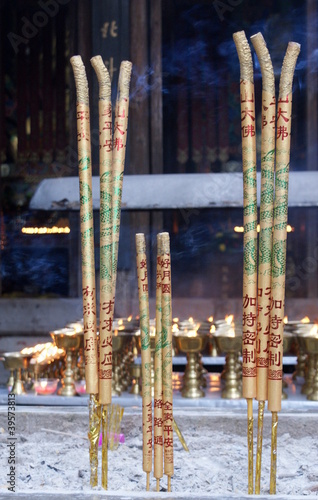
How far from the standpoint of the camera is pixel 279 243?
1324 millimetres

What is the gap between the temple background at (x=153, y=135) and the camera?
14.9ft

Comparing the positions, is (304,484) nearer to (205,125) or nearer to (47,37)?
(205,125)

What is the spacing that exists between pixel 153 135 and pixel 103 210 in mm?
3302

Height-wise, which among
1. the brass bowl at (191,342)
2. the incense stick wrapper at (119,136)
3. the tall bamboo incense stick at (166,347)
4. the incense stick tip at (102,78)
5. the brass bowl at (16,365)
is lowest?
the brass bowl at (16,365)

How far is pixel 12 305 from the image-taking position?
4684mm

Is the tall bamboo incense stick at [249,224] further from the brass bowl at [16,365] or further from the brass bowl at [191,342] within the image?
the brass bowl at [16,365]

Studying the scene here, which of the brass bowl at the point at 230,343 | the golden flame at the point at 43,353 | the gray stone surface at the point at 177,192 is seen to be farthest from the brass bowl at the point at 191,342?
the gray stone surface at the point at 177,192

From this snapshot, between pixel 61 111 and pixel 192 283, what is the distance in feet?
5.09

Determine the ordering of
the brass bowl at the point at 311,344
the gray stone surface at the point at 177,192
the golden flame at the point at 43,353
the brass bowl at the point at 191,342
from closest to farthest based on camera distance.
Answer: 1. the brass bowl at the point at 311,344
2. the brass bowl at the point at 191,342
3. the golden flame at the point at 43,353
4. the gray stone surface at the point at 177,192

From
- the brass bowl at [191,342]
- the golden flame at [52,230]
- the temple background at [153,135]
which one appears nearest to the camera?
the brass bowl at [191,342]

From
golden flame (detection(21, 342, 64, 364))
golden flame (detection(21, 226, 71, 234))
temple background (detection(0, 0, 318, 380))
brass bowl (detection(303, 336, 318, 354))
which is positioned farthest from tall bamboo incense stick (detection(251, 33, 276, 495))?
golden flame (detection(21, 226, 71, 234))

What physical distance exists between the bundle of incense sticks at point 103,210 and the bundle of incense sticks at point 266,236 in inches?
9.4

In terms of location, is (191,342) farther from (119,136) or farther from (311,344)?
(119,136)

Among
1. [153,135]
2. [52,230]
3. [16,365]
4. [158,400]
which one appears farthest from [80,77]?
[52,230]
